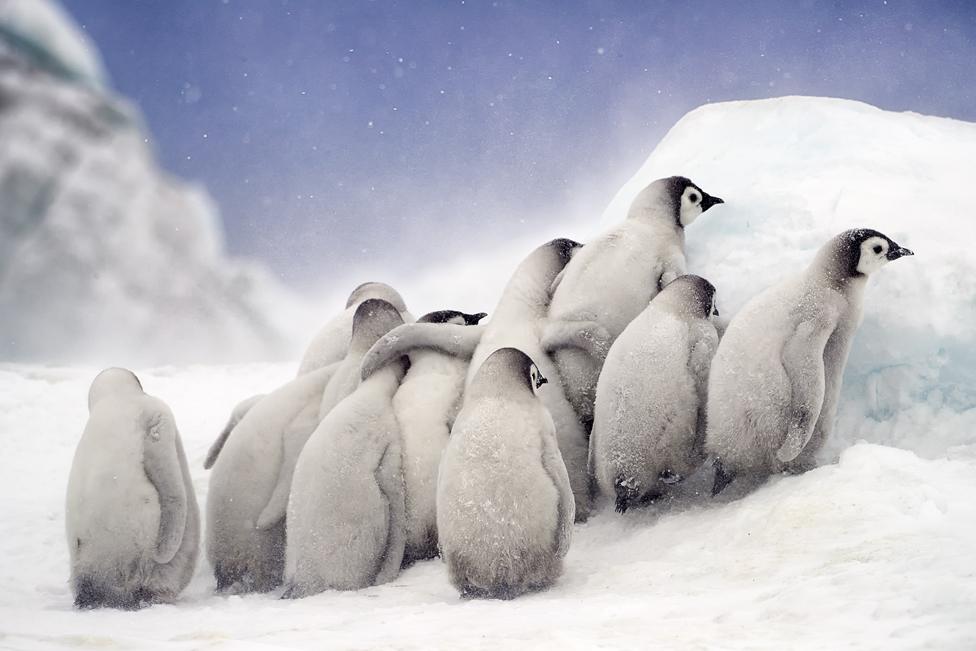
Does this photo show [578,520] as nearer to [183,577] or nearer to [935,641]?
[183,577]

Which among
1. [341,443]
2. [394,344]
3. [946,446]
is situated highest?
[394,344]

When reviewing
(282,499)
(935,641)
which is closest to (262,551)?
(282,499)

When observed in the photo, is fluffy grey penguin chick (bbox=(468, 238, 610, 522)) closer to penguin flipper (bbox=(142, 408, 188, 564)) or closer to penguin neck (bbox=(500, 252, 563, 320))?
penguin neck (bbox=(500, 252, 563, 320))

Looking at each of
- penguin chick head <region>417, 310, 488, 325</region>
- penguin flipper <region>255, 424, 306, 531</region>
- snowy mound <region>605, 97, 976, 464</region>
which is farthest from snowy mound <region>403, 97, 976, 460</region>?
penguin flipper <region>255, 424, 306, 531</region>

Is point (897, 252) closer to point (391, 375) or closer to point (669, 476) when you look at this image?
point (669, 476)

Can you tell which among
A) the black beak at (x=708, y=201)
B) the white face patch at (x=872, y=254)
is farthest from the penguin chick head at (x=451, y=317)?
the white face patch at (x=872, y=254)

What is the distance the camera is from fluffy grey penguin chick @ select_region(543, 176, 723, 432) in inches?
134

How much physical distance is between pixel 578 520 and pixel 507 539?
837mm

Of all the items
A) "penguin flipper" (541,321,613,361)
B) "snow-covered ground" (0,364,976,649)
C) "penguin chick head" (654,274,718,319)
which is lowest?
"snow-covered ground" (0,364,976,649)

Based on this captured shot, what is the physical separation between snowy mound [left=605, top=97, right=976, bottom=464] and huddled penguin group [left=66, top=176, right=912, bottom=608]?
0.24m

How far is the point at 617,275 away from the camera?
3600mm

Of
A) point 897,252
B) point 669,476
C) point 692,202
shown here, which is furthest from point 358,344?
point 897,252

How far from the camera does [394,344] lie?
11.0 feet

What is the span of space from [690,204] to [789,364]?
1.22 meters
